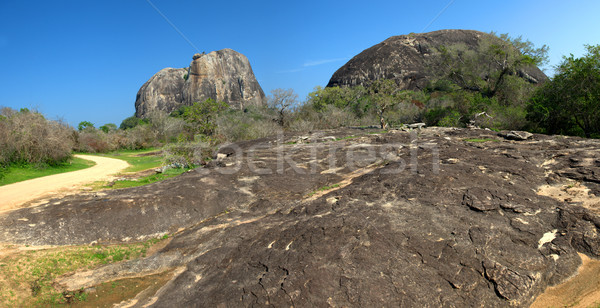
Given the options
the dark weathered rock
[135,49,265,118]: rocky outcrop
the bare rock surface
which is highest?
[135,49,265,118]: rocky outcrop

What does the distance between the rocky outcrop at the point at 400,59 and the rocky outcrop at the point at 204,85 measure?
63.3 ft

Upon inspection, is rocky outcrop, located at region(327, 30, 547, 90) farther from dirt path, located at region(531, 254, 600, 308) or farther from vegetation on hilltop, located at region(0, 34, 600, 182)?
dirt path, located at region(531, 254, 600, 308)

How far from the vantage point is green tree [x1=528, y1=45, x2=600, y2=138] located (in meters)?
15.1

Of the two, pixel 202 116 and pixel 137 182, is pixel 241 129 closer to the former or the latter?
pixel 202 116

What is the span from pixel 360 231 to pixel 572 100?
1729 centimetres

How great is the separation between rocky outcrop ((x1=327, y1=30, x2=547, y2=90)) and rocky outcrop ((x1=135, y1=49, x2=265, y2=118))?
19.3 metres

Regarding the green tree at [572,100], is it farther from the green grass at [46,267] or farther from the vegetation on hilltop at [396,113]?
the green grass at [46,267]

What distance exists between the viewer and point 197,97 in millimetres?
60875

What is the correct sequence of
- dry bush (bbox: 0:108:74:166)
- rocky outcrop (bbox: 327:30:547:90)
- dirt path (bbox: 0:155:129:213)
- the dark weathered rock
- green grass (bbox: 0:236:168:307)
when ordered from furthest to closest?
rocky outcrop (bbox: 327:30:547:90)
dry bush (bbox: 0:108:74:166)
the dark weathered rock
dirt path (bbox: 0:155:129:213)
green grass (bbox: 0:236:168:307)

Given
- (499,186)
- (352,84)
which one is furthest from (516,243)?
(352,84)

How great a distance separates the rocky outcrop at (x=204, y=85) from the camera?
61938 millimetres

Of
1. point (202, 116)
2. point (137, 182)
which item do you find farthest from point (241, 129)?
point (137, 182)

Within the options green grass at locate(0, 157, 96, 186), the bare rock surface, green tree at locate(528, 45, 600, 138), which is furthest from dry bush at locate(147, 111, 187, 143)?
green tree at locate(528, 45, 600, 138)

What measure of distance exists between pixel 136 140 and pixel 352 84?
38.2 meters
